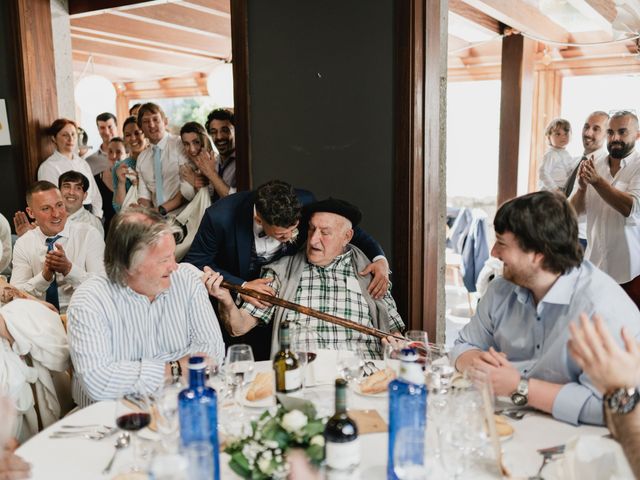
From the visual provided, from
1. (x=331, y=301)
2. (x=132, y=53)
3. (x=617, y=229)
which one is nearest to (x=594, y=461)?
(x=331, y=301)

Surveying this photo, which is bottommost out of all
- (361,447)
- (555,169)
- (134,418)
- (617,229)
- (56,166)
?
(361,447)

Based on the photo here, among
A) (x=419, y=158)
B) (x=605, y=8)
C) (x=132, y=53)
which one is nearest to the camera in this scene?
(x=419, y=158)

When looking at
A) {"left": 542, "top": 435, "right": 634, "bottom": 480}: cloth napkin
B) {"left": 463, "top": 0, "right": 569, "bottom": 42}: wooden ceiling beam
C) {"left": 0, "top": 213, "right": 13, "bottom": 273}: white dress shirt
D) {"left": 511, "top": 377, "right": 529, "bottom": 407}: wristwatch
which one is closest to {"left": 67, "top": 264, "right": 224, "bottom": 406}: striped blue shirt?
{"left": 511, "top": 377, "right": 529, "bottom": 407}: wristwatch

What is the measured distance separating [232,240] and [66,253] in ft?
3.73

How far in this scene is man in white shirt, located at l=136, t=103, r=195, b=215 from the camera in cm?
418

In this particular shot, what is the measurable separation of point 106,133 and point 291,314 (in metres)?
3.85

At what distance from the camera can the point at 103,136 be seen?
5.75 metres

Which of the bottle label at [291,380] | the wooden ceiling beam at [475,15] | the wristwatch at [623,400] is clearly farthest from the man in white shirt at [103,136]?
the wristwatch at [623,400]

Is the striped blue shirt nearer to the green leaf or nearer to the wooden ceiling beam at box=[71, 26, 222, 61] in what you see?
the green leaf

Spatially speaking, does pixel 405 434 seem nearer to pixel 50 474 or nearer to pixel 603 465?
pixel 603 465

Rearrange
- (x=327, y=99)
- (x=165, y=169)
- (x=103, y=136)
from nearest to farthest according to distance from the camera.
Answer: (x=327, y=99), (x=165, y=169), (x=103, y=136)

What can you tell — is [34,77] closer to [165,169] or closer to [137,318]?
[165,169]

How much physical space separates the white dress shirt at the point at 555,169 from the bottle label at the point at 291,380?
4681mm

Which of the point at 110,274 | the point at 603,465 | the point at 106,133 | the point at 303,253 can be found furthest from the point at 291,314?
Answer: the point at 106,133
